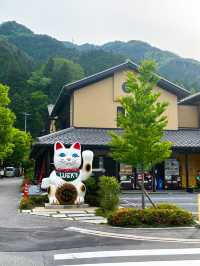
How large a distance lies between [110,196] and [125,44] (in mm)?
182936

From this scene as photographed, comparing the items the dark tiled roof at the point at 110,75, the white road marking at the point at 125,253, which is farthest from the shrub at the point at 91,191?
the white road marking at the point at 125,253

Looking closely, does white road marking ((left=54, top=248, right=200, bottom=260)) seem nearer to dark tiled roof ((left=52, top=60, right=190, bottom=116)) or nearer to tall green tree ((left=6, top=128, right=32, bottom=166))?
dark tiled roof ((left=52, top=60, right=190, bottom=116))

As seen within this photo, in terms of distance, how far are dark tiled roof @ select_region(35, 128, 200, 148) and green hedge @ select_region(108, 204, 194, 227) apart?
12549 millimetres

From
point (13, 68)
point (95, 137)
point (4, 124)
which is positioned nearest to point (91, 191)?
point (95, 137)

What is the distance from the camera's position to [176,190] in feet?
94.4

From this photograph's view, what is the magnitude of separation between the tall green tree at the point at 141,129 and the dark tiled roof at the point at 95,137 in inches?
401

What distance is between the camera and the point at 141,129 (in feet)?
49.8

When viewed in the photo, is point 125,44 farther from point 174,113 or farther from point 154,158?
point 154,158

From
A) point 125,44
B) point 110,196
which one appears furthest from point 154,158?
point 125,44

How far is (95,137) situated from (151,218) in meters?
14.4

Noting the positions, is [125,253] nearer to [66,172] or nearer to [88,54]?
[66,172]

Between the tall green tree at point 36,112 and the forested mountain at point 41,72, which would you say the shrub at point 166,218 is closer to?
the forested mountain at point 41,72

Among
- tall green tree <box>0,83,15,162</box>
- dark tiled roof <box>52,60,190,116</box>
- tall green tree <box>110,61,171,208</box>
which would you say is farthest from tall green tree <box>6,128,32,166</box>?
tall green tree <box>110,61,171,208</box>

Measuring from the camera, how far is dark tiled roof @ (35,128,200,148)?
2583cm
